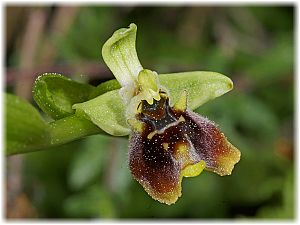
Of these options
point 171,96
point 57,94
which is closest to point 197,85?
point 171,96

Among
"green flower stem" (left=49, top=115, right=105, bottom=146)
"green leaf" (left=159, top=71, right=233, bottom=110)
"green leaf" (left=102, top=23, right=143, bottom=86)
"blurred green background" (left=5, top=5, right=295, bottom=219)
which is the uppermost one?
"green leaf" (left=102, top=23, right=143, bottom=86)

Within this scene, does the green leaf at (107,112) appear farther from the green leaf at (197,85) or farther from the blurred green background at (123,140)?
the blurred green background at (123,140)

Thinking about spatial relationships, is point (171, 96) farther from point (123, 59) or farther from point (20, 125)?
point (20, 125)

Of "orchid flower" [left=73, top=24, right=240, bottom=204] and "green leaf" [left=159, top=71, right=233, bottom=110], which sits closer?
"orchid flower" [left=73, top=24, right=240, bottom=204]

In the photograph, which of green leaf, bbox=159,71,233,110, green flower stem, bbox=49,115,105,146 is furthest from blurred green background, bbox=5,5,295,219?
green flower stem, bbox=49,115,105,146

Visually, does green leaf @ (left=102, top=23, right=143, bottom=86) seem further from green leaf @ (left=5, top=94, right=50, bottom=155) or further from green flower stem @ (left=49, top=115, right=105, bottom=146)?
green leaf @ (left=5, top=94, right=50, bottom=155)

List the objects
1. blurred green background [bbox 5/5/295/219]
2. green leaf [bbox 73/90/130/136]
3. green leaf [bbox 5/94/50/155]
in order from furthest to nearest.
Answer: blurred green background [bbox 5/5/295/219] → green leaf [bbox 73/90/130/136] → green leaf [bbox 5/94/50/155]

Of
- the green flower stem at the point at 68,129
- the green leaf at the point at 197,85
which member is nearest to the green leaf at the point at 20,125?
the green flower stem at the point at 68,129

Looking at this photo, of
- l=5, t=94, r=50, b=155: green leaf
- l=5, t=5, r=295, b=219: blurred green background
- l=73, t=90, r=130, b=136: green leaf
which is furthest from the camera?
l=5, t=5, r=295, b=219: blurred green background
